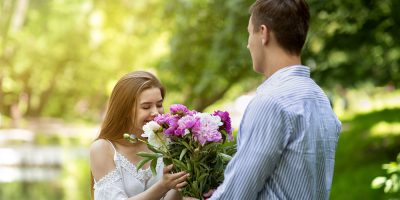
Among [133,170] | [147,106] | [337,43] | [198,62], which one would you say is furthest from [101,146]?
[198,62]

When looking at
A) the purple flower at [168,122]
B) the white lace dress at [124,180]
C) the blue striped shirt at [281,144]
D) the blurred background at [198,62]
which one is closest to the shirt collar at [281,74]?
the blue striped shirt at [281,144]

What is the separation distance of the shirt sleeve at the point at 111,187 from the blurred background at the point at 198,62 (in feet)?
9.78

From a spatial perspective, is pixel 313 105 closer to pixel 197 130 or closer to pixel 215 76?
pixel 197 130

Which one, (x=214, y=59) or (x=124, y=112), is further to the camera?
(x=214, y=59)

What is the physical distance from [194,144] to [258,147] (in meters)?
0.58

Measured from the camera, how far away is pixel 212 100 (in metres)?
19.4

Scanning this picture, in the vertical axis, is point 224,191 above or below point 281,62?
below

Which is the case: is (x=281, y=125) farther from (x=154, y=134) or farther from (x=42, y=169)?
(x=42, y=169)

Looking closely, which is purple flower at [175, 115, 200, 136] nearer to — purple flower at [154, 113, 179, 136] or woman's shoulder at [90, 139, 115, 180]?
purple flower at [154, 113, 179, 136]

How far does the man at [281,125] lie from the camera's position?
10.1ft

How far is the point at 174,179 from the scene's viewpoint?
3.57m

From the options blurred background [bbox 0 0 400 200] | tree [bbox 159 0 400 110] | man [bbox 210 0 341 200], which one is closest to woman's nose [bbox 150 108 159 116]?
man [bbox 210 0 341 200]

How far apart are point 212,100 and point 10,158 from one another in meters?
14.2

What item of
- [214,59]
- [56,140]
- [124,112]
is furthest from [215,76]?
[56,140]
